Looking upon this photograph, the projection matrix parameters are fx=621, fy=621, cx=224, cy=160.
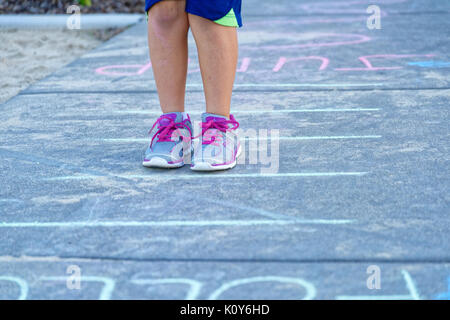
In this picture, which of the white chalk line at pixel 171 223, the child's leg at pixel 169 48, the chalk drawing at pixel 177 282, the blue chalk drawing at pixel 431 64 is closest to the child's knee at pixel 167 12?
the child's leg at pixel 169 48

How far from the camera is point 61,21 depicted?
6.11 meters

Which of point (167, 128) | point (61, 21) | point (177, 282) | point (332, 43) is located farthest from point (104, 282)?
point (61, 21)

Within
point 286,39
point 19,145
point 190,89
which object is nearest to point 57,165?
point 19,145

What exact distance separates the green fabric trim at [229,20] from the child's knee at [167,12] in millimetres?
152

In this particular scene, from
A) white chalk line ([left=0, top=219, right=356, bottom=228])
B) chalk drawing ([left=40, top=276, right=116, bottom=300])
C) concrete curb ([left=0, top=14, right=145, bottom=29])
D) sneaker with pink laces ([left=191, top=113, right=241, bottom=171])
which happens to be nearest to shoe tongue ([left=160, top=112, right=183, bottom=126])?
sneaker with pink laces ([left=191, top=113, right=241, bottom=171])

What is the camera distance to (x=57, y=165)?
8.27ft

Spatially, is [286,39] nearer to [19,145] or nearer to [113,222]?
[19,145]

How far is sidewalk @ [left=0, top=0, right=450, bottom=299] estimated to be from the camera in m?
1.66

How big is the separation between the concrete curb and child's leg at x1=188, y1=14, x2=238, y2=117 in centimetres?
386

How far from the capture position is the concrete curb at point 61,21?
6055mm

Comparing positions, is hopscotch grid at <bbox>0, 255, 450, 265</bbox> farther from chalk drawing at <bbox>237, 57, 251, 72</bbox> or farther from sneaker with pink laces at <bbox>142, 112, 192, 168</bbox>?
chalk drawing at <bbox>237, 57, 251, 72</bbox>

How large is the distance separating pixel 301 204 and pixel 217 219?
301mm

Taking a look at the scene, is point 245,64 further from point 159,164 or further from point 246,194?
point 246,194

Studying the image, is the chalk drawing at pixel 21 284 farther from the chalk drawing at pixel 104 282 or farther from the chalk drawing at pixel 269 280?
the chalk drawing at pixel 269 280
